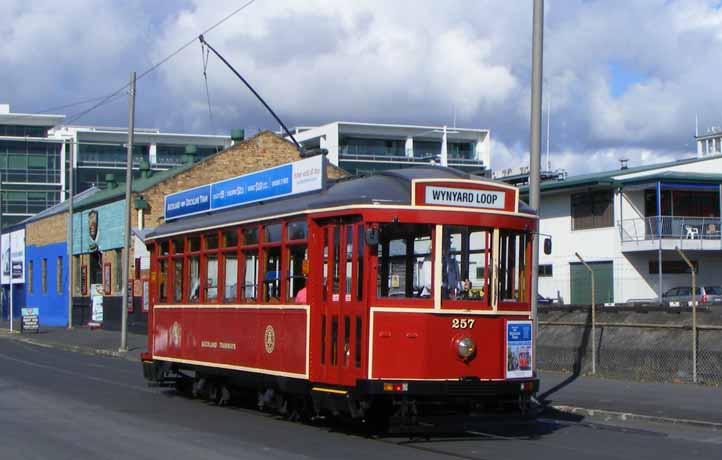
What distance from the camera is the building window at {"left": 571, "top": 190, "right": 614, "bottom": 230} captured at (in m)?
44.5

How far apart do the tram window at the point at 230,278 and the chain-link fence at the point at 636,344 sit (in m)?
8.51

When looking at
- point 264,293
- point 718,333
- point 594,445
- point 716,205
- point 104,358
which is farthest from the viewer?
point 716,205

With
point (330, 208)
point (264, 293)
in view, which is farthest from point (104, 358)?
point (330, 208)

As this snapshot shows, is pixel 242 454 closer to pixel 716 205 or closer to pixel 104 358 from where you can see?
pixel 104 358

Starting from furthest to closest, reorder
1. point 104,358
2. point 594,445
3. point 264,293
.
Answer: point 104,358, point 264,293, point 594,445

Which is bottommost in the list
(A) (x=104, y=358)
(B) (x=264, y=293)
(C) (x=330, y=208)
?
(A) (x=104, y=358)

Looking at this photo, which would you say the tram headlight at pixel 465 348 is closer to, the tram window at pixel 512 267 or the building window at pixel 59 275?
the tram window at pixel 512 267

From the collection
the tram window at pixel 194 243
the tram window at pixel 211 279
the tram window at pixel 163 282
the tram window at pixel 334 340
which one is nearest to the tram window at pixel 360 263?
the tram window at pixel 334 340

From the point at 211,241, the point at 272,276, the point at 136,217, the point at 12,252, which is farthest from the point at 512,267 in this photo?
the point at 12,252

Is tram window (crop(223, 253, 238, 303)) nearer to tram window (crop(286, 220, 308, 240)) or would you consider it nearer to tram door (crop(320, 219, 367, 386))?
tram window (crop(286, 220, 308, 240))

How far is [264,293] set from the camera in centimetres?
1489

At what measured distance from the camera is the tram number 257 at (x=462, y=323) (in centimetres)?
1247

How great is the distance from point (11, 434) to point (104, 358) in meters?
18.9

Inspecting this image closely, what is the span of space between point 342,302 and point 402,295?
757mm
